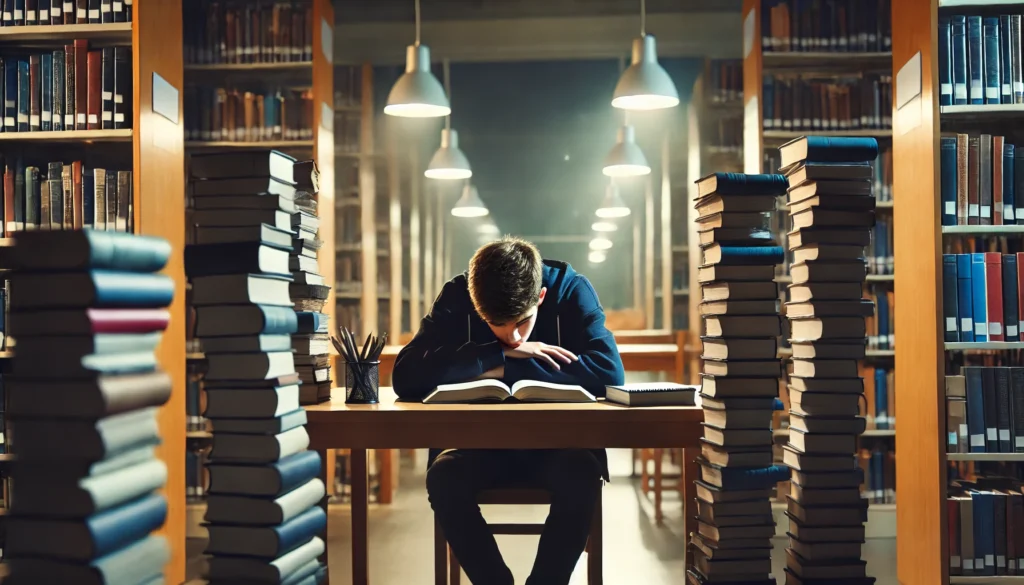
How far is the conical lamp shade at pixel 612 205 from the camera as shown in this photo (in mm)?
6945

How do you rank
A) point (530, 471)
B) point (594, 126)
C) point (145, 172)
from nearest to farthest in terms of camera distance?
point (530, 471)
point (145, 172)
point (594, 126)

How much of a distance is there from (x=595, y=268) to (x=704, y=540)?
5.32 metres

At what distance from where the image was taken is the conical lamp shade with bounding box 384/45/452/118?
4.37 m

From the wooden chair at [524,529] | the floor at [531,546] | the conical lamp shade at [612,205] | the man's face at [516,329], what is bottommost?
the floor at [531,546]

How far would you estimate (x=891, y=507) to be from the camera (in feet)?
14.6

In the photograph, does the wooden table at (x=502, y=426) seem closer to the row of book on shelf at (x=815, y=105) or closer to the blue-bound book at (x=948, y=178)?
the blue-bound book at (x=948, y=178)

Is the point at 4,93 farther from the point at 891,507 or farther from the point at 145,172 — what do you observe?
the point at 891,507

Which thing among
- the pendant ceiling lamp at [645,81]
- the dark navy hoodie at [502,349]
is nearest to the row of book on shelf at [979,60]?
the dark navy hoodie at [502,349]

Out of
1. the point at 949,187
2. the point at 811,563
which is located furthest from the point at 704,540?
the point at 949,187

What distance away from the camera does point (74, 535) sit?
47.9 inches

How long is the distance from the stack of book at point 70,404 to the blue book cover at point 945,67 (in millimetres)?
2590

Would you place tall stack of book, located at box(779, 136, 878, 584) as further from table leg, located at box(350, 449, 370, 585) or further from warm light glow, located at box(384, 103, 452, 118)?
warm light glow, located at box(384, 103, 452, 118)

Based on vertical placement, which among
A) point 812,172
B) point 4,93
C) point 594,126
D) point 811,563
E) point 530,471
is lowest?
point 811,563

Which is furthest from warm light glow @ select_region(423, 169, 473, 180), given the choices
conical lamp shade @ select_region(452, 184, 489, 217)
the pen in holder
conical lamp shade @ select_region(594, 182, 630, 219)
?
the pen in holder
